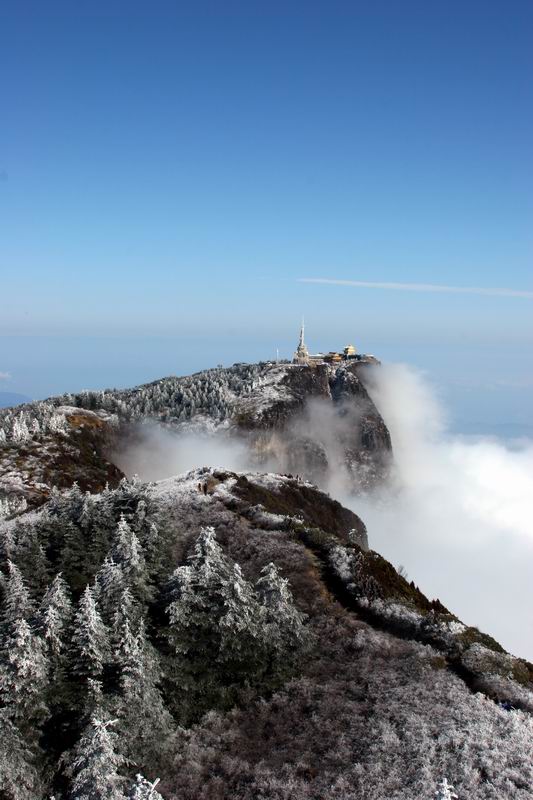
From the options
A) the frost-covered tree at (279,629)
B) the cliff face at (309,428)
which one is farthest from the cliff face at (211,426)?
the frost-covered tree at (279,629)

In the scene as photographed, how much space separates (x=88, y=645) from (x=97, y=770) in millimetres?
5978

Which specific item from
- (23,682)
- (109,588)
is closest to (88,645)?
(23,682)

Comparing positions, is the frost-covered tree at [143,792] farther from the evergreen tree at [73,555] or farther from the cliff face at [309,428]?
the cliff face at [309,428]

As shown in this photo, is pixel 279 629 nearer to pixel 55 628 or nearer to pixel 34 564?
pixel 55 628

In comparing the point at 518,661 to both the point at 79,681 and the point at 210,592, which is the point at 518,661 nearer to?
the point at 210,592

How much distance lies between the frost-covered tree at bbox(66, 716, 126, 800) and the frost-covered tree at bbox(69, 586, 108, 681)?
3.75 meters

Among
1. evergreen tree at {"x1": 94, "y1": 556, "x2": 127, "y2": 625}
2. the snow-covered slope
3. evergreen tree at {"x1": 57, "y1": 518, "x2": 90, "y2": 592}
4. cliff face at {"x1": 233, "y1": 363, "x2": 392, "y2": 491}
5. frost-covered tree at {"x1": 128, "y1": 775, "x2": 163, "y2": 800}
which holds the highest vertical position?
evergreen tree at {"x1": 94, "y1": 556, "x2": 127, "y2": 625}

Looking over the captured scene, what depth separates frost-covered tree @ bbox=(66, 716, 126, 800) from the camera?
18.6 meters

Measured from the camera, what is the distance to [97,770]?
739 inches

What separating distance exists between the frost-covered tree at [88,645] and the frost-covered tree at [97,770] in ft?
12.3

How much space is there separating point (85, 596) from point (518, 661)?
79.5 ft

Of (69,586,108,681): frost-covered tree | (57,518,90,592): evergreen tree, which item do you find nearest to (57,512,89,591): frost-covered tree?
(57,518,90,592): evergreen tree

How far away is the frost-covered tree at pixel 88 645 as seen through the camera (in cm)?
2398

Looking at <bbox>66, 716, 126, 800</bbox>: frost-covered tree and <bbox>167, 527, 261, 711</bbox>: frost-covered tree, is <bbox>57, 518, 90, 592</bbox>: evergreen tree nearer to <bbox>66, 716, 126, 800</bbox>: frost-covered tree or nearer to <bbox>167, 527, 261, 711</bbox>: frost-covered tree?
<bbox>167, 527, 261, 711</bbox>: frost-covered tree
